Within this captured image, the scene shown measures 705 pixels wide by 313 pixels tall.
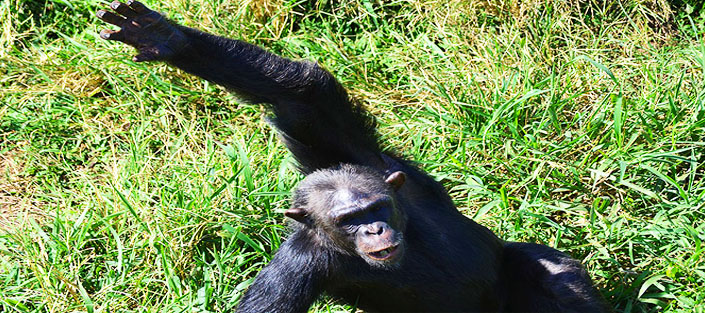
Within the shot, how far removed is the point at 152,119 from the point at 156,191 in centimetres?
133

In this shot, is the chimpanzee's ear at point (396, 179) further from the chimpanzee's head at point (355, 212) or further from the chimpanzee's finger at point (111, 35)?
the chimpanzee's finger at point (111, 35)

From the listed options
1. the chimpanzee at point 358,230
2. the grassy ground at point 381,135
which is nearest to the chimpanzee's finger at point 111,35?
the chimpanzee at point 358,230

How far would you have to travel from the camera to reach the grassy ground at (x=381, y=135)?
862 centimetres

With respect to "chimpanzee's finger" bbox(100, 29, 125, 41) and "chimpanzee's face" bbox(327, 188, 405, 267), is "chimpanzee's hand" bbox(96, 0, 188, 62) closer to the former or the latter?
"chimpanzee's finger" bbox(100, 29, 125, 41)

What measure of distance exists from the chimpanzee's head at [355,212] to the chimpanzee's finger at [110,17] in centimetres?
197

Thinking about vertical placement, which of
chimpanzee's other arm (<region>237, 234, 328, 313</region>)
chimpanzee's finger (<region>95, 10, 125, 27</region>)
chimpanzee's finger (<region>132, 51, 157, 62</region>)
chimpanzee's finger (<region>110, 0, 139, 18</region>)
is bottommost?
chimpanzee's other arm (<region>237, 234, 328, 313</region>)

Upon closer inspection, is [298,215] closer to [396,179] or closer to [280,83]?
[396,179]

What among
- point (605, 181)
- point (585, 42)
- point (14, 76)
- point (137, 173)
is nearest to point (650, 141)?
point (605, 181)

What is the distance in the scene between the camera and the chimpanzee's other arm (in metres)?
7.19

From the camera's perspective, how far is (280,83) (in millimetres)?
7387

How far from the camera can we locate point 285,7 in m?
11.2

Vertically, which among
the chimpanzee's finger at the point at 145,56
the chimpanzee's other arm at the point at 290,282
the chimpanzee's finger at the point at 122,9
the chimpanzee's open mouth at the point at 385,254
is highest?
the chimpanzee's finger at the point at 122,9

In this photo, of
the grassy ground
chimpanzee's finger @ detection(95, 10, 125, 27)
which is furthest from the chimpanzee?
the grassy ground

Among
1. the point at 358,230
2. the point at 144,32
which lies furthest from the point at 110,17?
the point at 358,230
